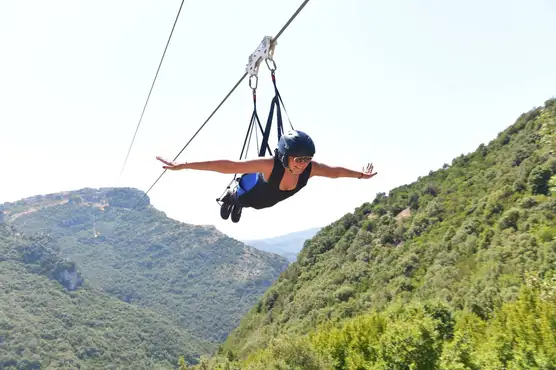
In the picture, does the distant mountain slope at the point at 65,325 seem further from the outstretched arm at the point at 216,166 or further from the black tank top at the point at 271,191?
the outstretched arm at the point at 216,166

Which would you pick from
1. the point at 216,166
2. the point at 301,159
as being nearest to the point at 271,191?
the point at 301,159

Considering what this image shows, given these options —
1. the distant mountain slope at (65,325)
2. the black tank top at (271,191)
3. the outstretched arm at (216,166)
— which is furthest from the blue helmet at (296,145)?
the distant mountain slope at (65,325)

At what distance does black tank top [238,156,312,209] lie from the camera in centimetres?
505

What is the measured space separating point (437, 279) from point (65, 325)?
131273 mm

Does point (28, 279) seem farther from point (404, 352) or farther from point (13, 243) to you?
point (404, 352)

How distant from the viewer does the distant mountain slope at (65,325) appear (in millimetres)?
131500

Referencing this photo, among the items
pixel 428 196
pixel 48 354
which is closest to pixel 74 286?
pixel 48 354

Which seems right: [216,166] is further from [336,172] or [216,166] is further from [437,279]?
[437,279]

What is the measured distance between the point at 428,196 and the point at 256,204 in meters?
82.6

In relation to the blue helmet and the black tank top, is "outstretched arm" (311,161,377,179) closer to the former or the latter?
the black tank top

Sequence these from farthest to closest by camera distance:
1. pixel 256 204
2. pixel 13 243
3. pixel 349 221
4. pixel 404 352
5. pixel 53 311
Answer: pixel 13 243
pixel 53 311
pixel 349 221
pixel 404 352
pixel 256 204

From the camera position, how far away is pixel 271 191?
5.38m

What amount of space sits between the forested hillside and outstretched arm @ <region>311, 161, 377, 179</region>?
11175mm

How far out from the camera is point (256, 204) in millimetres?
5883
